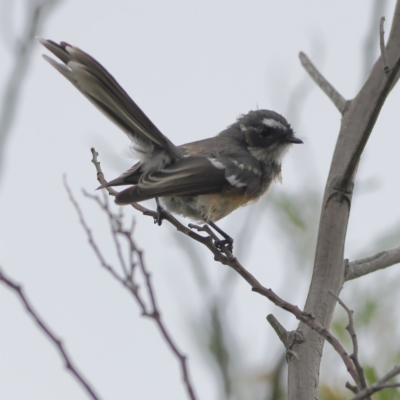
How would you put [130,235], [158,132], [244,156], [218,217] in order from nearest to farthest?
[130,235] < [158,132] < [218,217] < [244,156]

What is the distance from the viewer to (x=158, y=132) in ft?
15.1

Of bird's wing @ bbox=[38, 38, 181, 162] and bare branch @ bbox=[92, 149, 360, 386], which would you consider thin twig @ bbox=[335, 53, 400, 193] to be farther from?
bird's wing @ bbox=[38, 38, 181, 162]

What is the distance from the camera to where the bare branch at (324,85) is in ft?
14.9

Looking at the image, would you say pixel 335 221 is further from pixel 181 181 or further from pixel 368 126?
pixel 181 181

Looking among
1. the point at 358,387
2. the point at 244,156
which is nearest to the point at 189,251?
the point at 244,156

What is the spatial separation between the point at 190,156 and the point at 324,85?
3.79ft

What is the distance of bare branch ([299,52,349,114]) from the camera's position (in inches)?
179

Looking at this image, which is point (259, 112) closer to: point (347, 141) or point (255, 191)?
point (255, 191)

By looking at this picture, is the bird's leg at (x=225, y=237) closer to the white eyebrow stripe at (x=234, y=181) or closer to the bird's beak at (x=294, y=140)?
the white eyebrow stripe at (x=234, y=181)

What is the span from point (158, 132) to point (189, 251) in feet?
3.22

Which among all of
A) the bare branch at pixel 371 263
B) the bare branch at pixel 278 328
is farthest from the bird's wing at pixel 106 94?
the bare branch at pixel 278 328

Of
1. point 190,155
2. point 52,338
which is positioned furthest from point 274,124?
point 52,338

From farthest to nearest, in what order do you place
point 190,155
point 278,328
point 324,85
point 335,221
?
1. point 190,155
2. point 324,85
3. point 335,221
4. point 278,328

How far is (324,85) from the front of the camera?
16.1 ft
